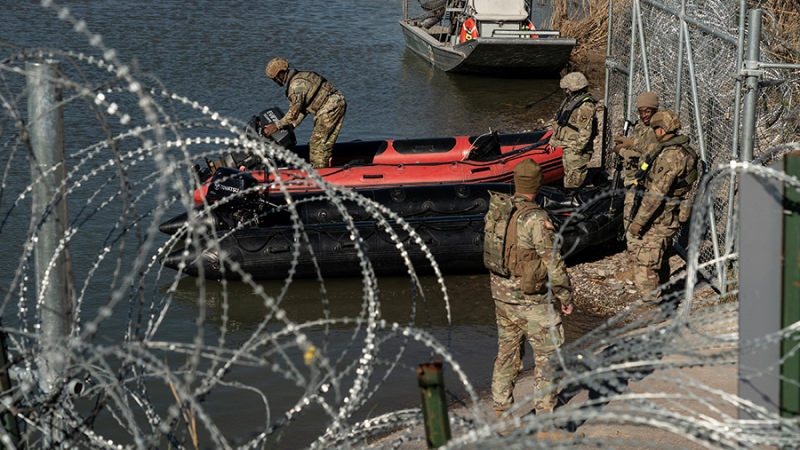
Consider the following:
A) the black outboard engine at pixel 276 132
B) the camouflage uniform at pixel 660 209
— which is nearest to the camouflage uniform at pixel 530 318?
the camouflage uniform at pixel 660 209

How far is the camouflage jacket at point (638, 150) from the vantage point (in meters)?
6.84

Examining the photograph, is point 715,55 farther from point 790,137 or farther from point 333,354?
point 333,354

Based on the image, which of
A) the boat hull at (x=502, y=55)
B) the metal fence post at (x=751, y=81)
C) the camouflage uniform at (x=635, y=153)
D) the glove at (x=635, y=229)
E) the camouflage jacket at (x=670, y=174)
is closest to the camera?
the metal fence post at (x=751, y=81)

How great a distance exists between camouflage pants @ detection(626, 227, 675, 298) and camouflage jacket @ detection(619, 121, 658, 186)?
18.3 inches

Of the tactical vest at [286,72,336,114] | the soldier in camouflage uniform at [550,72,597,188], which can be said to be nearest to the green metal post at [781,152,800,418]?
the soldier in camouflage uniform at [550,72,597,188]

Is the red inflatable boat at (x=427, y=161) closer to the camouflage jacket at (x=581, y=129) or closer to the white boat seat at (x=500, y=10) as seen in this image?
the camouflage jacket at (x=581, y=129)

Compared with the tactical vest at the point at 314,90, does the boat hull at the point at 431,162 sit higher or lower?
lower

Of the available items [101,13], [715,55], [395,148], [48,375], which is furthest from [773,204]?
[101,13]

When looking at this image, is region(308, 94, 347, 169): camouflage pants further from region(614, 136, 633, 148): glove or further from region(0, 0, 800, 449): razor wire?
region(614, 136, 633, 148): glove

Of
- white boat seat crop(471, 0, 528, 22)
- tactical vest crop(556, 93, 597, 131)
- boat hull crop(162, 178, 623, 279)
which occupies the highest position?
white boat seat crop(471, 0, 528, 22)

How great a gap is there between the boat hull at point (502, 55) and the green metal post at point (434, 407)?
13.6 m

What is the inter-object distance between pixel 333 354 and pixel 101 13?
1507 cm

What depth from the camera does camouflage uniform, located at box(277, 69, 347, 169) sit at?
944 centimetres

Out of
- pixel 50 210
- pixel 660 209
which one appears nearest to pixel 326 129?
pixel 660 209
